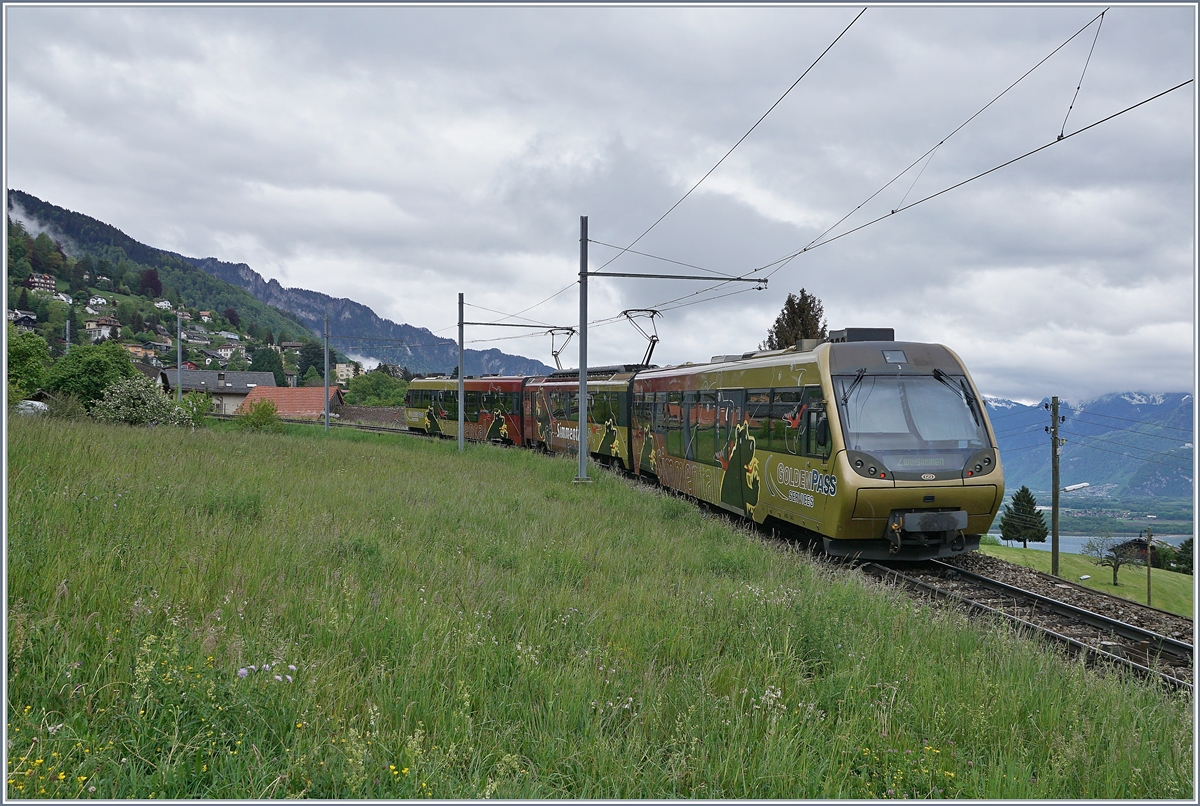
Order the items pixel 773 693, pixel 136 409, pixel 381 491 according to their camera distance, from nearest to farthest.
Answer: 1. pixel 773 693
2. pixel 381 491
3. pixel 136 409

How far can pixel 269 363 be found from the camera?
154m

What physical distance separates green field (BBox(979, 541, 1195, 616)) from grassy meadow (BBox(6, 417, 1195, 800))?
120ft

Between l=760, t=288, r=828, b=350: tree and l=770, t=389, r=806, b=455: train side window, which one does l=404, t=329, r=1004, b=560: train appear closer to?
l=770, t=389, r=806, b=455: train side window

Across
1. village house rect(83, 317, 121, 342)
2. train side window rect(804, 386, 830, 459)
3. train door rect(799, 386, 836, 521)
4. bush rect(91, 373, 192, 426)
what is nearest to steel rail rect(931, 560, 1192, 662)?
train door rect(799, 386, 836, 521)

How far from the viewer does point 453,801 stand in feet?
9.60

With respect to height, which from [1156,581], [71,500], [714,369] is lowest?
[1156,581]

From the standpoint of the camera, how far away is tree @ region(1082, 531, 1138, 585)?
43688 millimetres

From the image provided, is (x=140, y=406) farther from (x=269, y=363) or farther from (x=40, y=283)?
(x=269, y=363)

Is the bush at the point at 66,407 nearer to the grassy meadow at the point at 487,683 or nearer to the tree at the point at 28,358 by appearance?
the grassy meadow at the point at 487,683

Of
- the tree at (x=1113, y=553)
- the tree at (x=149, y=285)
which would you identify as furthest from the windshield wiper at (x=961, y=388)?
the tree at (x=149, y=285)

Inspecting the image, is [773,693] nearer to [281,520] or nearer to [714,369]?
[281,520]

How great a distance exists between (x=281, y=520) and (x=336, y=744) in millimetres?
5565

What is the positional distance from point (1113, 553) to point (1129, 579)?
4.53 meters

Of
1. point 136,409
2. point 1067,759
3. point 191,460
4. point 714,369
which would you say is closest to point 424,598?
point 1067,759
